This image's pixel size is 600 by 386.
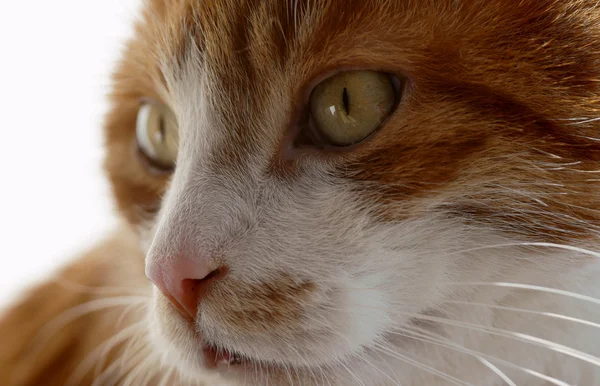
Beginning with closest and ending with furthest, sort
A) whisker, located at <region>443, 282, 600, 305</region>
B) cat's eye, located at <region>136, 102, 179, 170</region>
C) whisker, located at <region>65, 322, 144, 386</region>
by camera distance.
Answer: whisker, located at <region>443, 282, 600, 305</region>, cat's eye, located at <region>136, 102, 179, 170</region>, whisker, located at <region>65, 322, 144, 386</region>

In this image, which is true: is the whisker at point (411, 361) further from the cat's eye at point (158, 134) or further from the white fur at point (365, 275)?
the cat's eye at point (158, 134)

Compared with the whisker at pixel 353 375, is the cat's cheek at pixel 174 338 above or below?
below

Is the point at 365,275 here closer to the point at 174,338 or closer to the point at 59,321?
the point at 174,338

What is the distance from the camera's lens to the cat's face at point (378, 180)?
665 mm

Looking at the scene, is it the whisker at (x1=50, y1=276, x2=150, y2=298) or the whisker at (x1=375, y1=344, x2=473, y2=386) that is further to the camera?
the whisker at (x1=50, y1=276, x2=150, y2=298)

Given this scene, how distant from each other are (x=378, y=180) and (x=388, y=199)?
0.02 meters

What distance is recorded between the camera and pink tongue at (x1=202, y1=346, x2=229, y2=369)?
0.73 m

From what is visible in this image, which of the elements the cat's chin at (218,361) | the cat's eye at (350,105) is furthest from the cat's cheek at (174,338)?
the cat's eye at (350,105)

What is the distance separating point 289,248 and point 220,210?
0.09 m

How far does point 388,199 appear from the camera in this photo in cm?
70

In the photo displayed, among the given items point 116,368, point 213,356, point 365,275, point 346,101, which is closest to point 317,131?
point 346,101

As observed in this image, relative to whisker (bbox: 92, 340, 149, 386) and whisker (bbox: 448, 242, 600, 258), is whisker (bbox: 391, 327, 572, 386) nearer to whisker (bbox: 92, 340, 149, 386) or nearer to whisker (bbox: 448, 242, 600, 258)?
whisker (bbox: 448, 242, 600, 258)

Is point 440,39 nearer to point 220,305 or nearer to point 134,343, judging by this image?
point 220,305

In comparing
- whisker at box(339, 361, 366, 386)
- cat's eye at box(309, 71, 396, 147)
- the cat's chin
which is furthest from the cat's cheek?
cat's eye at box(309, 71, 396, 147)
